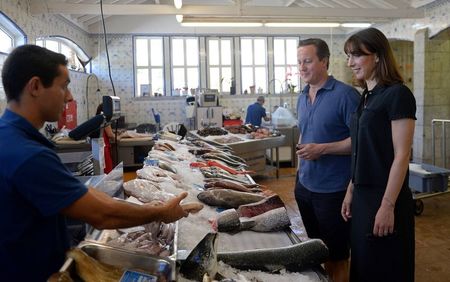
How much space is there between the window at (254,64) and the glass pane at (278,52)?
1.12ft

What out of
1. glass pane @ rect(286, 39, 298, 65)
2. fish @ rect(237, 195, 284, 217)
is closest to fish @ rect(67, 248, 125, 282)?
fish @ rect(237, 195, 284, 217)

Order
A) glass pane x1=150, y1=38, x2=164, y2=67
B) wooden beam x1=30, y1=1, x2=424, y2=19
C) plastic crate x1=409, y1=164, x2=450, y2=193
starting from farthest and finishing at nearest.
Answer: glass pane x1=150, y1=38, x2=164, y2=67 → wooden beam x1=30, y1=1, x2=424, y2=19 → plastic crate x1=409, y1=164, x2=450, y2=193

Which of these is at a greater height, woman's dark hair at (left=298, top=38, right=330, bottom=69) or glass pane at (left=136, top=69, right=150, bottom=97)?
glass pane at (left=136, top=69, right=150, bottom=97)

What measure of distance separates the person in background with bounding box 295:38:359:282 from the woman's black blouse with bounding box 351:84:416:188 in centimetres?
47

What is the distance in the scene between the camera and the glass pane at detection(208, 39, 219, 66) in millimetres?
13094

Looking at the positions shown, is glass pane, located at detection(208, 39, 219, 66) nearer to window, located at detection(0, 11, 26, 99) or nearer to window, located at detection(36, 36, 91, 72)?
window, located at detection(36, 36, 91, 72)

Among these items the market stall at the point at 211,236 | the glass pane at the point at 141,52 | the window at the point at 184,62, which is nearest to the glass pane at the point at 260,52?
the window at the point at 184,62

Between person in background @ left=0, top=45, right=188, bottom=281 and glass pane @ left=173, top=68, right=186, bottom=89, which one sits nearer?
person in background @ left=0, top=45, right=188, bottom=281

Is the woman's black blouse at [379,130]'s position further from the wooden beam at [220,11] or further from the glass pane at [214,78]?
the glass pane at [214,78]

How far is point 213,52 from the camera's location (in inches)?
517

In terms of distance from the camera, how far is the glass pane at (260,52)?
13.4 m

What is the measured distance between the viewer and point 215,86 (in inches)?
521

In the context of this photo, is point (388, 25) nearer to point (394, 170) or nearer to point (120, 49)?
point (120, 49)

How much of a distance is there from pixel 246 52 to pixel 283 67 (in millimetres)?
1343
